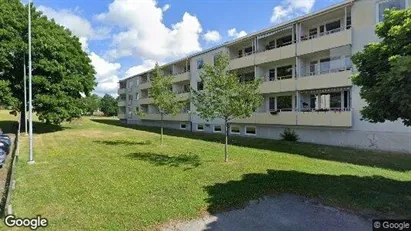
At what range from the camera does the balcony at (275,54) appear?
25.3m

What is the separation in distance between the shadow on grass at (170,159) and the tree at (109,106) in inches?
3672

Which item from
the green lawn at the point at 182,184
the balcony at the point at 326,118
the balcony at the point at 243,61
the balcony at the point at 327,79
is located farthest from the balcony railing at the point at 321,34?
the green lawn at the point at 182,184

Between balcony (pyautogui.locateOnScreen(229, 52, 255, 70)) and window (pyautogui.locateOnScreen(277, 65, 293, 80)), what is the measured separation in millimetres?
2630

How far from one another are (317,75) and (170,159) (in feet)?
43.3

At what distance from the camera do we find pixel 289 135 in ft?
84.4

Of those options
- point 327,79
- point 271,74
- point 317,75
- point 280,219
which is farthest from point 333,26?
point 280,219

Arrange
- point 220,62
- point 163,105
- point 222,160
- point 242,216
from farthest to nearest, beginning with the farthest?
point 163,105, point 222,160, point 220,62, point 242,216

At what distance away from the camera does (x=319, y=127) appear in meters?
23.8

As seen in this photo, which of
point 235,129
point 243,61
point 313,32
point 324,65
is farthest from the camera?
point 235,129

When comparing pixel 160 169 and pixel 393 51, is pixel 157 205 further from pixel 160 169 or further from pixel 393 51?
pixel 393 51

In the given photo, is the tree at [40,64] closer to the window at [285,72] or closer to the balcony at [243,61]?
the balcony at [243,61]

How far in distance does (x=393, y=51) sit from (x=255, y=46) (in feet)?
67.5

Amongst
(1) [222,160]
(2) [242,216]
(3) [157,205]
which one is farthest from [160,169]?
(2) [242,216]

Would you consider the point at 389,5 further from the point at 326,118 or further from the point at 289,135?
the point at 289,135
